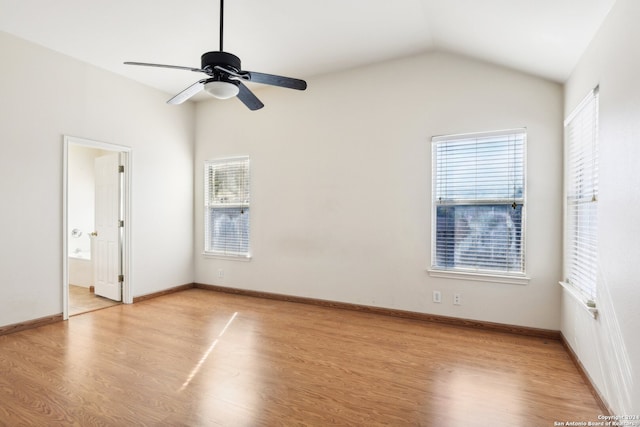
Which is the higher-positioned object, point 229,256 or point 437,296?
point 229,256

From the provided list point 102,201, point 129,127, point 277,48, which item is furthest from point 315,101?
point 102,201

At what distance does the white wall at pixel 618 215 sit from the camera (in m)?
1.73

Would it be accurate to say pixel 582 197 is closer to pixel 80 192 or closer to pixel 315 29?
pixel 315 29

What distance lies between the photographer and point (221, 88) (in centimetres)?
244

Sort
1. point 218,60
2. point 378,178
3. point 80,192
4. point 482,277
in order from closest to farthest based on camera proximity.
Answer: point 218,60
point 482,277
point 378,178
point 80,192

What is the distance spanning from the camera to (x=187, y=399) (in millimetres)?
2248

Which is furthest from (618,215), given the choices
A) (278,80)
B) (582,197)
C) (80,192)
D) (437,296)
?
(80,192)

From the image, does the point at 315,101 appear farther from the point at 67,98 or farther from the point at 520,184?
the point at 67,98

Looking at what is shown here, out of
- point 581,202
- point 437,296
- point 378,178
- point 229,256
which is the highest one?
point 378,178

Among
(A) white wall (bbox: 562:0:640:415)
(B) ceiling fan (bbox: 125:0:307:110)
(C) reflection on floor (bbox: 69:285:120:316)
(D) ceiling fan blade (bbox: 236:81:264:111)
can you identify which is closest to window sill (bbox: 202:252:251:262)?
(C) reflection on floor (bbox: 69:285:120:316)

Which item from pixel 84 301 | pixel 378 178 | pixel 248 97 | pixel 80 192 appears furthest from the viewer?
pixel 80 192

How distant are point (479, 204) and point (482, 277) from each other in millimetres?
800

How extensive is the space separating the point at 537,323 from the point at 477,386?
146 centimetres

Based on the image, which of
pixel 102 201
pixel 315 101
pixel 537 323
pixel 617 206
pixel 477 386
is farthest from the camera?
pixel 102 201
